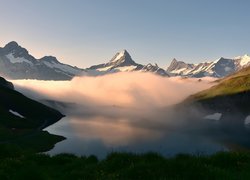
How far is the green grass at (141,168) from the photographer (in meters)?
16.7

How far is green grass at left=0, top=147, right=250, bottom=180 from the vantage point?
16.7 m

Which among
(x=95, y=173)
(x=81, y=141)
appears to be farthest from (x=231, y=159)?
(x=81, y=141)

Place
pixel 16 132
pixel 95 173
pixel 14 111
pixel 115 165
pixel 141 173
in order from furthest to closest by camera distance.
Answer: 1. pixel 14 111
2. pixel 16 132
3. pixel 115 165
4. pixel 95 173
5. pixel 141 173

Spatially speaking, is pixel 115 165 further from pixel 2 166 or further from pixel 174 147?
pixel 174 147

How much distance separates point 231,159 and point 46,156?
12.2 m

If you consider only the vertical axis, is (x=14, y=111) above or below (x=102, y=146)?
above

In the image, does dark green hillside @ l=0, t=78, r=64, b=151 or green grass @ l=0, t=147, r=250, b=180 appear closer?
green grass @ l=0, t=147, r=250, b=180

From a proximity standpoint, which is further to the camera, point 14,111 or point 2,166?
point 14,111

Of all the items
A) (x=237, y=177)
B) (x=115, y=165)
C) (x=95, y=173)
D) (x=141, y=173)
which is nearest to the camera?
(x=237, y=177)

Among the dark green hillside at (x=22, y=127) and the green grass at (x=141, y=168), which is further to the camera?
the dark green hillside at (x=22, y=127)

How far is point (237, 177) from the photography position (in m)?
16.1

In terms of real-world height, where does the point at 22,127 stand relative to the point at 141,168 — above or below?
above

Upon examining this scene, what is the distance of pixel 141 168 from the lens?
58.7ft

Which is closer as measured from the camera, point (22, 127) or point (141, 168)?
point (141, 168)
